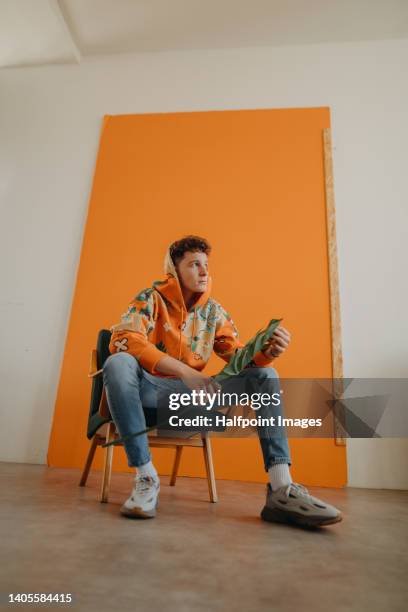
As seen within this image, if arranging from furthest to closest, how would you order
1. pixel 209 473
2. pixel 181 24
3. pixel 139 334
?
pixel 181 24 < pixel 209 473 < pixel 139 334

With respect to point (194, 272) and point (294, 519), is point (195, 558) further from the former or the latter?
point (194, 272)

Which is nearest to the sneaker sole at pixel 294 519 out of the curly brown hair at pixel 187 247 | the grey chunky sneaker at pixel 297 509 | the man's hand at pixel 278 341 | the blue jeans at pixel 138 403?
the grey chunky sneaker at pixel 297 509

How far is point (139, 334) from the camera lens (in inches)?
56.9

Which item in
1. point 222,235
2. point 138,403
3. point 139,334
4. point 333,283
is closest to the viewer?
point 138,403

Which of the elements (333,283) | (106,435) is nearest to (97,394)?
(106,435)

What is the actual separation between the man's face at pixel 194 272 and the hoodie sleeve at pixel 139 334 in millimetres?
156

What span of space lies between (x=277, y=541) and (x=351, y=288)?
76.5 inches

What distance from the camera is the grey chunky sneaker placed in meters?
1.12

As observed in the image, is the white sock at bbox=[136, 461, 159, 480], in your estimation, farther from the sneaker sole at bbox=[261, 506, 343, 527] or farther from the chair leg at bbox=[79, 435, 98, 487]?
the chair leg at bbox=[79, 435, 98, 487]

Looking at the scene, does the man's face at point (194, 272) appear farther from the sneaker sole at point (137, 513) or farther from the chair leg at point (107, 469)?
the sneaker sole at point (137, 513)

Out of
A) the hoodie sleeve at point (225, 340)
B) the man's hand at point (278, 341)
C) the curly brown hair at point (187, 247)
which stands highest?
the curly brown hair at point (187, 247)

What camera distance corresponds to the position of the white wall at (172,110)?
2604mm

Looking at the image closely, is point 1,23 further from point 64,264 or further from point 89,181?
point 64,264

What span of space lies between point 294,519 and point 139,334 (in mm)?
721
